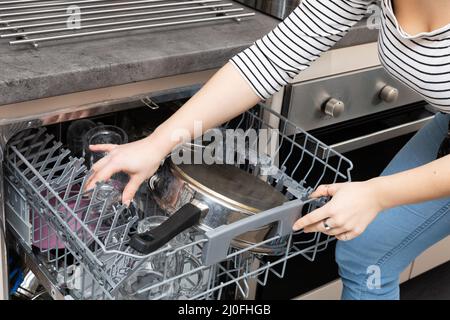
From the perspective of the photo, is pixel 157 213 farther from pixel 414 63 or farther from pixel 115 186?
pixel 414 63

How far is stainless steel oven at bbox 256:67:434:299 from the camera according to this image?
3.83 feet

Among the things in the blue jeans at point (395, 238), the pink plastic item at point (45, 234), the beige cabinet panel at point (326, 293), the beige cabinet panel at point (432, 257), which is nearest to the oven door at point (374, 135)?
the blue jeans at point (395, 238)

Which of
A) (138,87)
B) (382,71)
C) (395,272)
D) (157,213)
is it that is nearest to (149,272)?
(157,213)

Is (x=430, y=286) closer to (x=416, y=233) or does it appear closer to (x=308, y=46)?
(x=416, y=233)

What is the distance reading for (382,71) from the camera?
1.26 m

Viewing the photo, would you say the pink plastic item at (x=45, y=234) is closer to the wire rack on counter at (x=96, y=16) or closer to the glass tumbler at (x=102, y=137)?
the glass tumbler at (x=102, y=137)

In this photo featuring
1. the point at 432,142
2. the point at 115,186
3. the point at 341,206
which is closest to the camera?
the point at 341,206

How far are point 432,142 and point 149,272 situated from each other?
525 millimetres

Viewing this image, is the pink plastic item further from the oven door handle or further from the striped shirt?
the oven door handle

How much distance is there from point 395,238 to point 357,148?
0.28 m

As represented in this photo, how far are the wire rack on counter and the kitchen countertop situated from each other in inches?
0.7

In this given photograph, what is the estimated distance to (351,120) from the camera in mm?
1275

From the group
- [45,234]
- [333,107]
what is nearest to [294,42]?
[333,107]

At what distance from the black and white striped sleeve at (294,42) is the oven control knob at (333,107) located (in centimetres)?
21
